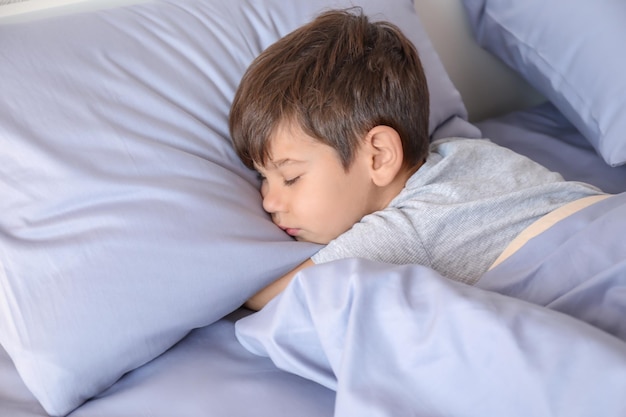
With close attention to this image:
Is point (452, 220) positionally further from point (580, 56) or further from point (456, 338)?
point (580, 56)

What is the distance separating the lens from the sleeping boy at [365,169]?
3.36 feet

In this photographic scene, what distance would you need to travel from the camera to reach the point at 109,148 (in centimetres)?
94

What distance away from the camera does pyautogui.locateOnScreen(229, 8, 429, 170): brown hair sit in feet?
3.47

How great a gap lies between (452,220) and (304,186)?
0.22 meters

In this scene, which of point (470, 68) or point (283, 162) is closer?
point (283, 162)

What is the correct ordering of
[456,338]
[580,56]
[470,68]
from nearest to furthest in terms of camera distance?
[456,338] < [580,56] < [470,68]

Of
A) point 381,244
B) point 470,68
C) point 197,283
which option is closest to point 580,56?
point 470,68

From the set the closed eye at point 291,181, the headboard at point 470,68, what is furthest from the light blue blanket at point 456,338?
the headboard at point 470,68

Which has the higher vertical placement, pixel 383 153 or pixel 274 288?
pixel 383 153

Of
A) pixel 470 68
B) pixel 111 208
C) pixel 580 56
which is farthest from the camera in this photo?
pixel 470 68

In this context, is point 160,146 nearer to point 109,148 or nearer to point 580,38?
point 109,148

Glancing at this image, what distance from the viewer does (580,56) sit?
1342 mm

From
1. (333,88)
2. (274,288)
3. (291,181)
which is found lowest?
(274,288)

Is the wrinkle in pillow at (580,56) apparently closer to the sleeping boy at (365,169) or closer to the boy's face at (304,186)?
the sleeping boy at (365,169)
